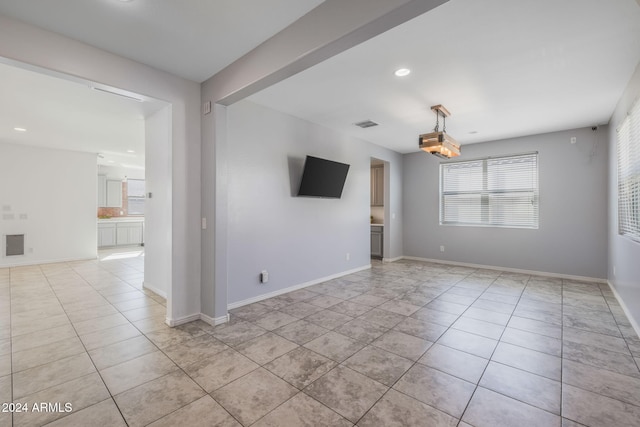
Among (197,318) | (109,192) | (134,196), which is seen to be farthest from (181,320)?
(134,196)

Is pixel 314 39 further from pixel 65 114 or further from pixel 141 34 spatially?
pixel 65 114

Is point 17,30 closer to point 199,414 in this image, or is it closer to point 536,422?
point 199,414

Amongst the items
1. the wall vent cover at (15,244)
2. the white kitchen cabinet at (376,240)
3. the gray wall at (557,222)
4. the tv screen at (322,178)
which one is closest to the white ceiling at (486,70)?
the gray wall at (557,222)

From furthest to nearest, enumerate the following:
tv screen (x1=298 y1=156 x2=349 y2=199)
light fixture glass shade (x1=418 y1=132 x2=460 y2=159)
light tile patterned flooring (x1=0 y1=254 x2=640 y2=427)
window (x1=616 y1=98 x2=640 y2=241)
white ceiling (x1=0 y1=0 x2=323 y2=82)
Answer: tv screen (x1=298 y1=156 x2=349 y2=199)
light fixture glass shade (x1=418 y1=132 x2=460 y2=159)
window (x1=616 y1=98 x2=640 y2=241)
white ceiling (x1=0 y1=0 x2=323 y2=82)
light tile patterned flooring (x1=0 y1=254 x2=640 y2=427)

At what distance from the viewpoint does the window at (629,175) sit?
3.01m

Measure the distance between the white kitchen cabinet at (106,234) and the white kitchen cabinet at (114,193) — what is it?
904mm

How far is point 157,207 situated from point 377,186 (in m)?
5.22

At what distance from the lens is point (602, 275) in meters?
4.84

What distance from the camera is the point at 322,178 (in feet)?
14.9

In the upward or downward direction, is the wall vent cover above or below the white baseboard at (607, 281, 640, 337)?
above

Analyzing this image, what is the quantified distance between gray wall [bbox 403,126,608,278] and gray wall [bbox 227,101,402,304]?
8.73 ft

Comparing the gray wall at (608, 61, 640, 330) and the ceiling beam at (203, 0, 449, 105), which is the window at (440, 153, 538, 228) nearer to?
the gray wall at (608, 61, 640, 330)

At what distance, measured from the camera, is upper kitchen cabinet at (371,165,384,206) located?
24.7 ft

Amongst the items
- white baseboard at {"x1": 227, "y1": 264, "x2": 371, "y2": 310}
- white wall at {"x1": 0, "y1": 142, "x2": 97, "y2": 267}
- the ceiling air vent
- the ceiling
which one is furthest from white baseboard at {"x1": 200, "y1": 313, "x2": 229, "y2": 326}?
white wall at {"x1": 0, "y1": 142, "x2": 97, "y2": 267}
